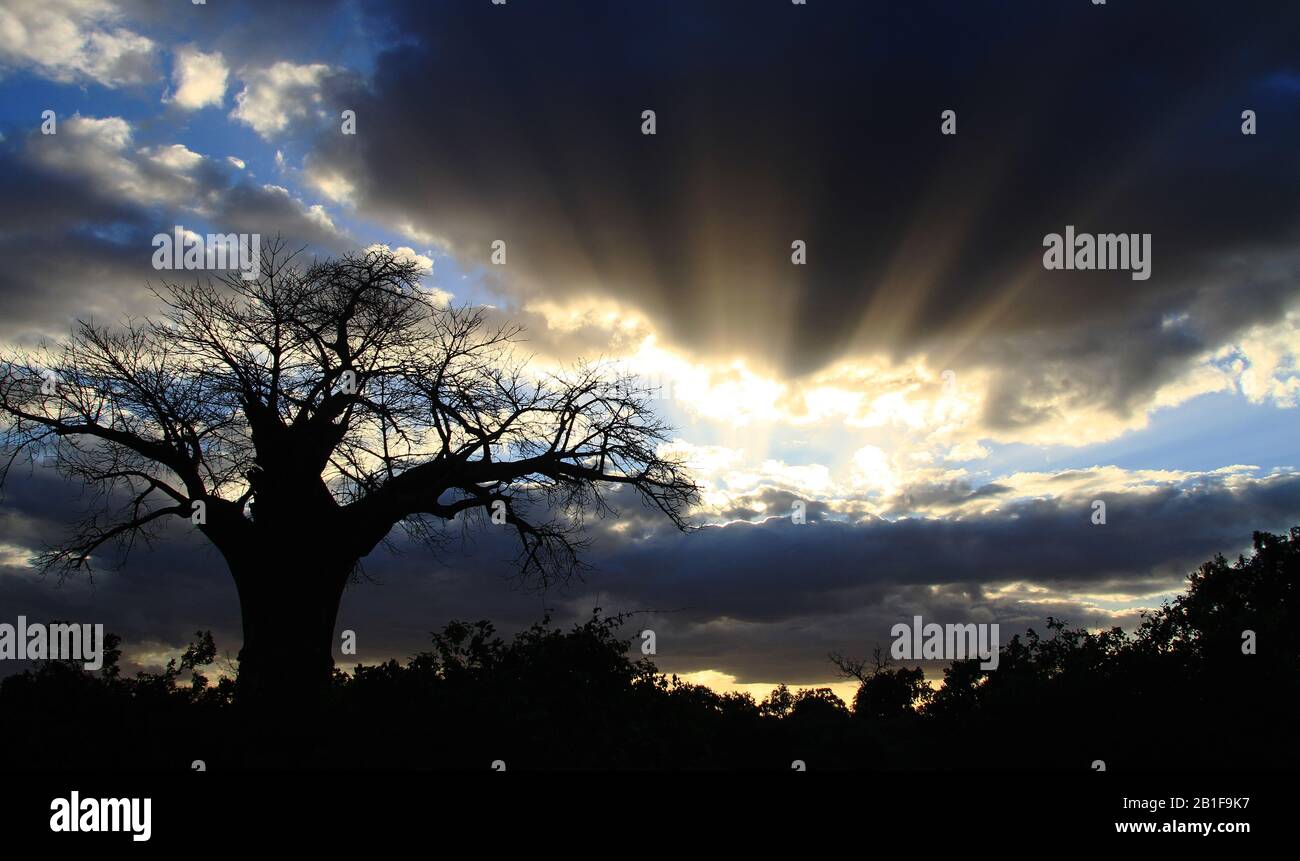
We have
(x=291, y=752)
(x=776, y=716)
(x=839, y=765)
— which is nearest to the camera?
(x=291, y=752)

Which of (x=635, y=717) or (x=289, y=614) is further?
(x=289, y=614)

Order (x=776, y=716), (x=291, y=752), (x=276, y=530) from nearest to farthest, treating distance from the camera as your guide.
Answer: (x=291, y=752) → (x=776, y=716) → (x=276, y=530)

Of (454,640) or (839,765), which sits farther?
(454,640)

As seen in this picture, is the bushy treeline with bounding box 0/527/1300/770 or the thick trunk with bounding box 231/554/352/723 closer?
the bushy treeline with bounding box 0/527/1300/770

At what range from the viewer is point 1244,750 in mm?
10969

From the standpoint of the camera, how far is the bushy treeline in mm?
9945

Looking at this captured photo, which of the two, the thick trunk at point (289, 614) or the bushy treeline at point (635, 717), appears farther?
the thick trunk at point (289, 614)

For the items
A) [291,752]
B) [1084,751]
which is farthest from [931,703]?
[291,752]

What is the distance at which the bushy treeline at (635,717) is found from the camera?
9945mm

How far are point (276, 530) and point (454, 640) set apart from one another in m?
4.50

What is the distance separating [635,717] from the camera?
36.4 feet
